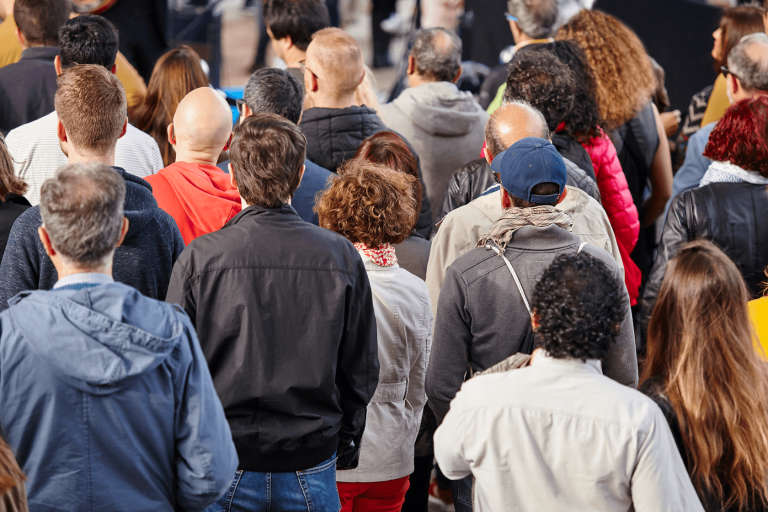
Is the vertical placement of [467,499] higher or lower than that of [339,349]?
lower

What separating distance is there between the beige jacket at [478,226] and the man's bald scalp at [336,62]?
1.17 m

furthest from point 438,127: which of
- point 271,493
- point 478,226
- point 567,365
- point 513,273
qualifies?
point 567,365

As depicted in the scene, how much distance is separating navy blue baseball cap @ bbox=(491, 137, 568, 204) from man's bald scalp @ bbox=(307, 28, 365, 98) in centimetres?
148

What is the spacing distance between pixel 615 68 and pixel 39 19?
2764 millimetres

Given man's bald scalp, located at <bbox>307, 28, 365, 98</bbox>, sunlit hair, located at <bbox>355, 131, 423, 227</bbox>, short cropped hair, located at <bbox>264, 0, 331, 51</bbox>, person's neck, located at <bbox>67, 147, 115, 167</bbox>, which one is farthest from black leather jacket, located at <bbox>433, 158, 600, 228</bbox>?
short cropped hair, located at <bbox>264, 0, 331, 51</bbox>

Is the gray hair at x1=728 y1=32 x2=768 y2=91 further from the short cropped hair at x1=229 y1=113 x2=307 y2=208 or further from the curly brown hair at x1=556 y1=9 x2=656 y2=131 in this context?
the short cropped hair at x1=229 y1=113 x2=307 y2=208

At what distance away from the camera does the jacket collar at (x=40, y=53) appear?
383cm

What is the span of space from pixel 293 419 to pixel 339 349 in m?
0.23

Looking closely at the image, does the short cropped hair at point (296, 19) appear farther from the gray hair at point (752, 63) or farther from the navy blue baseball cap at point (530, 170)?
the navy blue baseball cap at point (530, 170)

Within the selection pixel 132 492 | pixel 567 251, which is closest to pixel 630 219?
pixel 567 251

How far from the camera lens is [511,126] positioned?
8.95 ft

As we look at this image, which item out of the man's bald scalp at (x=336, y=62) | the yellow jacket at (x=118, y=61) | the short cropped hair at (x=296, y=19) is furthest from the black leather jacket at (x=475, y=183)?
the yellow jacket at (x=118, y=61)

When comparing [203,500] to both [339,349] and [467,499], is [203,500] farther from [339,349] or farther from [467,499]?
[467,499]

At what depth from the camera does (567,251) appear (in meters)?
2.24
